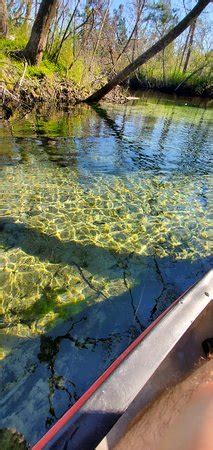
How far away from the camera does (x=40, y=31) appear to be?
948 centimetres

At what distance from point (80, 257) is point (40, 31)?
911 centimetres

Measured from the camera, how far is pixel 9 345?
2.24m

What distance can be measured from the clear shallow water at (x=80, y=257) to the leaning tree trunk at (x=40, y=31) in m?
4.89

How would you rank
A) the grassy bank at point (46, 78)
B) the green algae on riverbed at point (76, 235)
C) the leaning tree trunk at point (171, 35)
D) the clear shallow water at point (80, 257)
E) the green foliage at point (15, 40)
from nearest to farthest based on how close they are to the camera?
the clear shallow water at point (80, 257)
the green algae on riverbed at point (76, 235)
the grassy bank at point (46, 78)
the leaning tree trunk at point (171, 35)
the green foliage at point (15, 40)

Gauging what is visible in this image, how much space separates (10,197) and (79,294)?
1992 mm

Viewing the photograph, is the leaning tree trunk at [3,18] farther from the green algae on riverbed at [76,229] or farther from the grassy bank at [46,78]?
the green algae on riverbed at [76,229]

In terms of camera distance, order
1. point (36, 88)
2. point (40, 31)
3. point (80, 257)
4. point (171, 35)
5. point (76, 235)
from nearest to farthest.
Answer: point (80, 257) → point (76, 235) → point (40, 31) → point (171, 35) → point (36, 88)

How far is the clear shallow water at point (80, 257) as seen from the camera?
2105 mm

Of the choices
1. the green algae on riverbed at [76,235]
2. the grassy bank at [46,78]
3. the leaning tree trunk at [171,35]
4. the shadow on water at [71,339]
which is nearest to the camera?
the shadow on water at [71,339]

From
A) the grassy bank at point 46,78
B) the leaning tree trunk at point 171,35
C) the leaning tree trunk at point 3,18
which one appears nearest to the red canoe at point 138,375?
the grassy bank at point 46,78

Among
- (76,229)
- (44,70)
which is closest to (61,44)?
(44,70)

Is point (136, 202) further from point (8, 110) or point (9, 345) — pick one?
point (8, 110)

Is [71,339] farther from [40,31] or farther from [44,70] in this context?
[44,70]

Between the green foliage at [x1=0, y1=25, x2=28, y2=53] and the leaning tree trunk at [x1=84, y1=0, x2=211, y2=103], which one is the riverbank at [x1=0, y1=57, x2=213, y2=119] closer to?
the green foliage at [x1=0, y1=25, x2=28, y2=53]
